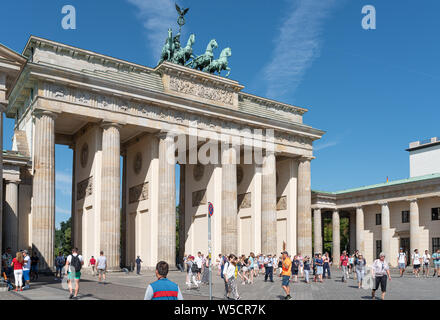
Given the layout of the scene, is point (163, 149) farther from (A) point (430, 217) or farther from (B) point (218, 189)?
(A) point (430, 217)

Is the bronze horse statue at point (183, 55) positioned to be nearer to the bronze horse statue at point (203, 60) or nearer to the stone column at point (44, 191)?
the bronze horse statue at point (203, 60)

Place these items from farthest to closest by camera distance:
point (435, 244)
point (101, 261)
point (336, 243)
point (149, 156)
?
point (336, 243), point (435, 244), point (149, 156), point (101, 261)

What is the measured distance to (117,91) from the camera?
115 feet

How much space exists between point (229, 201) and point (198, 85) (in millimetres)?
10050

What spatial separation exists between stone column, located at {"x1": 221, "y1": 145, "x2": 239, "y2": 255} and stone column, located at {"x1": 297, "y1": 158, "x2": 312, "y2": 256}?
8.08m

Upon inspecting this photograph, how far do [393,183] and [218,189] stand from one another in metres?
21.0

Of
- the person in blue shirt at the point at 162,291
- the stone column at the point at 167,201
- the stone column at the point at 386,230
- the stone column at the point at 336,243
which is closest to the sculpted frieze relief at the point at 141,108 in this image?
the stone column at the point at 167,201

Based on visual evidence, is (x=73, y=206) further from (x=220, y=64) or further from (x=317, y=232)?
(x=317, y=232)

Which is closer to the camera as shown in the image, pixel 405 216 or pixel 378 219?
pixel 405 216

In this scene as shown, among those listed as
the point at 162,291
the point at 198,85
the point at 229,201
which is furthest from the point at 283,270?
the point at 198,85

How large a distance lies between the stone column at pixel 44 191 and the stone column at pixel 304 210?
23990 millimetres

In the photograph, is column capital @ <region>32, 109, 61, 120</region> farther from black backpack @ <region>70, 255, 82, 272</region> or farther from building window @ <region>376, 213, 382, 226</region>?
building window @ <region>376, 213, 382, 226</region>

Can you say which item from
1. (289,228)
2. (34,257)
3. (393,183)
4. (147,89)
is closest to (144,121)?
(147,89)

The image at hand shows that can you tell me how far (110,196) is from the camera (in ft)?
113
